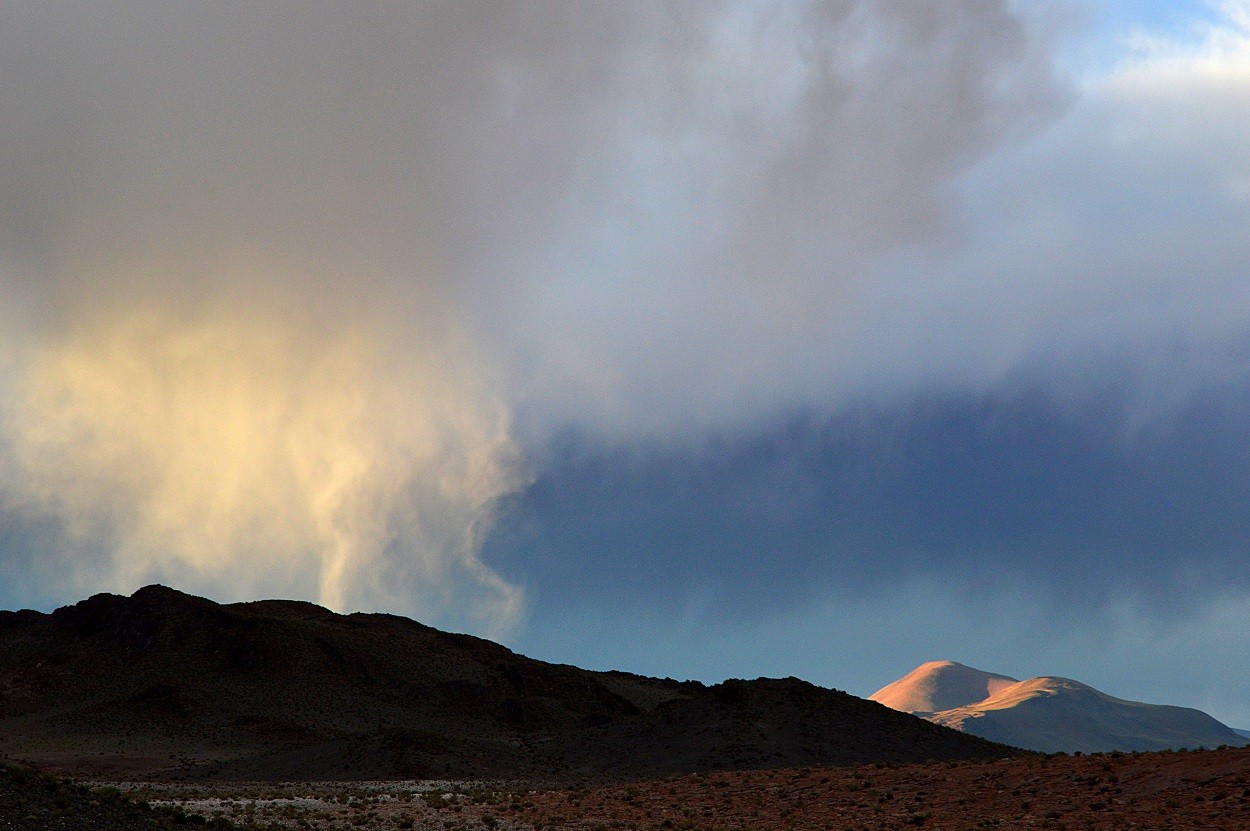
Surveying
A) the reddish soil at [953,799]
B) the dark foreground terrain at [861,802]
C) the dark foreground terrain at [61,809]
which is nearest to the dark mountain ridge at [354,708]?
the dark foreground terrain at [861,802]

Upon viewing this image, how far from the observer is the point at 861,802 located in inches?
1891

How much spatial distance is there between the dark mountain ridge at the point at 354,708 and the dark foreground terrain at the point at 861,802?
76.4 ft

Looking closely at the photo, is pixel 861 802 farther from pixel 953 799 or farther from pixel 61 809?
pixel 61 809

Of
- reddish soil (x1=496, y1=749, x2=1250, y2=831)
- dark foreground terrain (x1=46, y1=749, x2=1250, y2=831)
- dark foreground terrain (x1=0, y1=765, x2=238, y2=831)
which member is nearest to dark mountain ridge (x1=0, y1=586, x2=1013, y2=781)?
dark foreground terrain (x1=46, y1=749, x2=1250, y2=831)

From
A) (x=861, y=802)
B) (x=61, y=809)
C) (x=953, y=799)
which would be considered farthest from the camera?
(x=861, y=802)

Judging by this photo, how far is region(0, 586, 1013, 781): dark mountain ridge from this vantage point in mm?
86188

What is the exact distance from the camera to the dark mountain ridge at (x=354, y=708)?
86188mm

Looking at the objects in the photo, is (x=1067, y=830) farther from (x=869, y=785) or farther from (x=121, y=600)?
(x=121, y=600)

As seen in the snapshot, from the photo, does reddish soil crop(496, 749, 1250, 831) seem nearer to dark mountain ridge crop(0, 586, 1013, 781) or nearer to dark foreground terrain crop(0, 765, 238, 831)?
dark foreground terrain crop(0, 765, 238, 831)

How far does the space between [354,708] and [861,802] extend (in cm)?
9524

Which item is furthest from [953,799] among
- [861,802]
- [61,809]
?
[61,809]

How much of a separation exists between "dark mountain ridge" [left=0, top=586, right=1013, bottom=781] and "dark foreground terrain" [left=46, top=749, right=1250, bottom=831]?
23.3 meters

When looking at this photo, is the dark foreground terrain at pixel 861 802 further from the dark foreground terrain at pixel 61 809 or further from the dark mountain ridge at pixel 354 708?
the dark mountain ridge at pixel 354 708

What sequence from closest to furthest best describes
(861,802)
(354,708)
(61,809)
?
(61,809) < (861,802) < (354,708)
